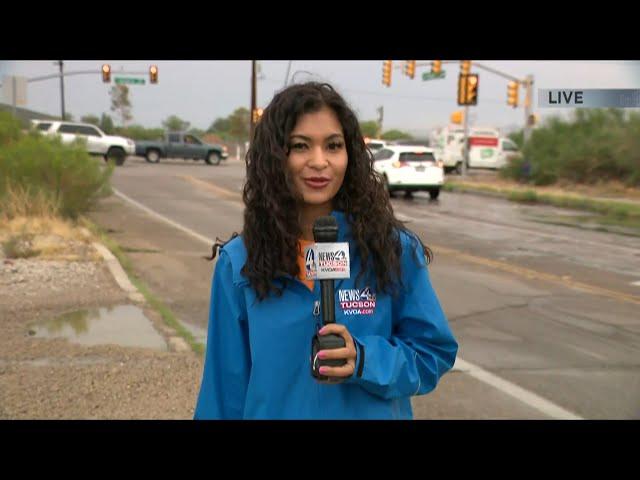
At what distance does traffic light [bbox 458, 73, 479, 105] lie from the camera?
3048 cm

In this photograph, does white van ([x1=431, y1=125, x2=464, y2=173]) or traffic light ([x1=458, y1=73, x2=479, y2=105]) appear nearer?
traffic light ([x1=458, y1=73, x2=479, y2=105])

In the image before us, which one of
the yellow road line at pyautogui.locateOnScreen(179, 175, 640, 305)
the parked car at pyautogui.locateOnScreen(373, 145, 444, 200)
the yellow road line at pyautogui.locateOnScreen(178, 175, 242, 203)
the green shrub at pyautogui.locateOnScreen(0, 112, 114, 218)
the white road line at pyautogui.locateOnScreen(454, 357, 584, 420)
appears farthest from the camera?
the parked car at pyautogui.locateOnScreen(373, 145, 444, 200)

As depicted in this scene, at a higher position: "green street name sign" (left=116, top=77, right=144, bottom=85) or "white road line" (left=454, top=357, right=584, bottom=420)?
"green street name sign" (left=116, top=77, right=144, bottom=85)

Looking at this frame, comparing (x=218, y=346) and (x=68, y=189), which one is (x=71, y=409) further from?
(x=68, y=189)

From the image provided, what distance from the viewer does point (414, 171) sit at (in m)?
23.6

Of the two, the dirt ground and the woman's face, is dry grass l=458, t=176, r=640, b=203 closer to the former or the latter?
the dirt ground

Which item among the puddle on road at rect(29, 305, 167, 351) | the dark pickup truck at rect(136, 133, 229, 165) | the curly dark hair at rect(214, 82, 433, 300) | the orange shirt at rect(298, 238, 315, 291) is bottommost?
the puddle on road at rect(29, 305, 167, 351)

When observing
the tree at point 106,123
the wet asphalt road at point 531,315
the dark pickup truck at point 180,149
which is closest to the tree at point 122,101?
the tree at point 106,123

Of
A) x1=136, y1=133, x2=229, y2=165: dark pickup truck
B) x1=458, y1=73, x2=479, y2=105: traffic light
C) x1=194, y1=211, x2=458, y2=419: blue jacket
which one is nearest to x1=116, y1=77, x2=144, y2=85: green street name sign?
x1=136, y1=133, x2=229, y2=165: dark pickup truck

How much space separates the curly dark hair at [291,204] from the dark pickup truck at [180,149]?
39215 millimetres

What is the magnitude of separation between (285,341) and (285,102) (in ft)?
2.16

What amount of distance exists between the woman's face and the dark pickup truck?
39266 mm

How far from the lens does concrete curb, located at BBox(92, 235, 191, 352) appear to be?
598 centimetres

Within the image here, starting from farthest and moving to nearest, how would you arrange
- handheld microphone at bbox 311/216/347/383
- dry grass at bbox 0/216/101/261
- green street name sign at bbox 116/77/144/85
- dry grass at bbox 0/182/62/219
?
1. green street name sign at bbox 116/77/144/85
2. dry grass at bbox 0/182/62/219
3. dry grass at bbox 0/216/101/261
4. handheld microphone at bbox 311/216/347/383
